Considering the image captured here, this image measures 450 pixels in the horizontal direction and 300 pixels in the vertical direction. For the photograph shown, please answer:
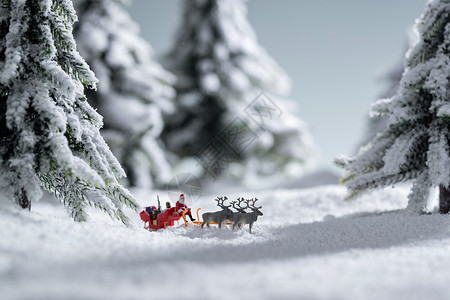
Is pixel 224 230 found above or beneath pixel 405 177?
beneath

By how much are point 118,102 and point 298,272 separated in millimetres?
9277

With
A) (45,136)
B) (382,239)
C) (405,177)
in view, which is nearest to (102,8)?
(45,136)

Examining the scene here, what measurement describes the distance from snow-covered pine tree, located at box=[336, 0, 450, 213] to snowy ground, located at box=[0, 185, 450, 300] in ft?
3.27

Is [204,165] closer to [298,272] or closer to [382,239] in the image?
[382,239]

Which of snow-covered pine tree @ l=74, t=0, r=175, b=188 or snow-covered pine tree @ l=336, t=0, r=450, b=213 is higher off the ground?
snow-covered pine tree @ l=74, t=0, r=175, b=188

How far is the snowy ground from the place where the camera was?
2.12m

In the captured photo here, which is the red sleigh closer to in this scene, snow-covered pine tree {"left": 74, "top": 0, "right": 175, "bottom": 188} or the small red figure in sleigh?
the small red figure in sleigh

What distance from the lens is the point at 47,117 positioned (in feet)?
11.4

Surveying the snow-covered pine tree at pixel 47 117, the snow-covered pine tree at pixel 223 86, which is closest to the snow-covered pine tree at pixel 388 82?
the snow-covered pine tree at pixel 223 86

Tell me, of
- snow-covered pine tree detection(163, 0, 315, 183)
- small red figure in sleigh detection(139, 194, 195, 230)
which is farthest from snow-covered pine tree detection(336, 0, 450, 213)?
snow-covered pine tree detection(163, 0, 315, 183)

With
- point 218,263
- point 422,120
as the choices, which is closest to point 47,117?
point 218,263

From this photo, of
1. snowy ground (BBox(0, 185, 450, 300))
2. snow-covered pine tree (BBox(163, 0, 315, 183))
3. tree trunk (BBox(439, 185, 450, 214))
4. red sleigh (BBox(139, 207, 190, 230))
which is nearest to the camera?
snowy ground (BBox(0, 185, 450, 300))

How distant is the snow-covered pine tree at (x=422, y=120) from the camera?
15.7ft

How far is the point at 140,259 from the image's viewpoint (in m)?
2.64
